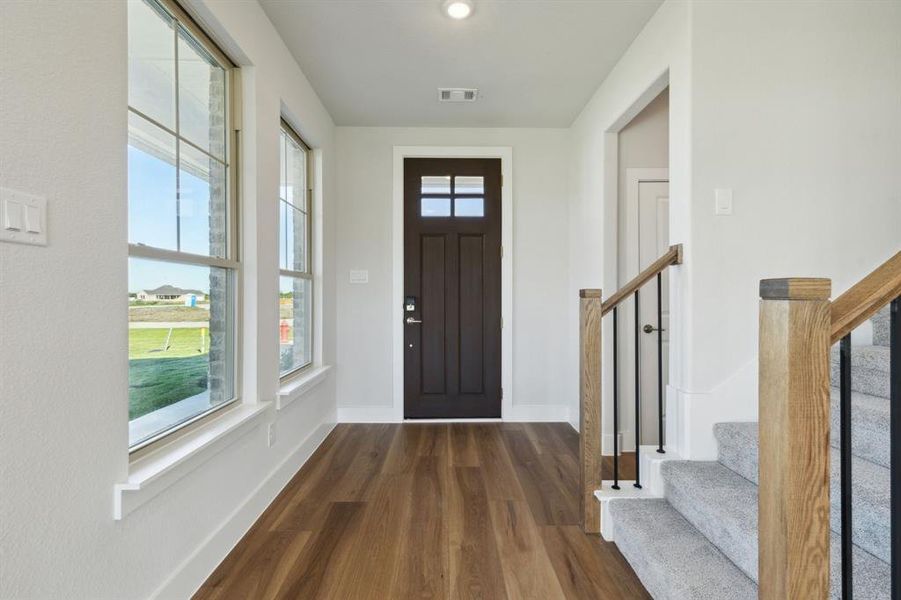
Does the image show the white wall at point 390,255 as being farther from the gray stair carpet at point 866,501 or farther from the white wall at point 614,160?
the gray stair carpet at point 866,501

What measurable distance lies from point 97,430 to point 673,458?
7.30ft

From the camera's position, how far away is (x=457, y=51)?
278 cm

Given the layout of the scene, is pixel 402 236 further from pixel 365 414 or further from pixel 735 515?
pixel 735 515

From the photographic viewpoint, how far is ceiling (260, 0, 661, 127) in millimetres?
2387

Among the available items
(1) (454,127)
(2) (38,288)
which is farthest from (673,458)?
(1) (454,127)

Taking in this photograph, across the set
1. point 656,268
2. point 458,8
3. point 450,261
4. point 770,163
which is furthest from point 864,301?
point 450,261

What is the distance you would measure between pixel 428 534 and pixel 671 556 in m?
1.06

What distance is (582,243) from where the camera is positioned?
3682mm

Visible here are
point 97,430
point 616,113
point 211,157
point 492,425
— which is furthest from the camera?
point 492,425

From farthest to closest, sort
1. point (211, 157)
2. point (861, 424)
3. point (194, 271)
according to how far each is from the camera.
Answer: point (211, 157) → point (194, 271) → point (861, 424)

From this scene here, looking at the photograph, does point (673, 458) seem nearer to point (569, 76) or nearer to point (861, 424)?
point (861, 424)

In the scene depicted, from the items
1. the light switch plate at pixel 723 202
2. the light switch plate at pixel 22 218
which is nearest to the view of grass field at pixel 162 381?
the light switch plate at pixel 22 218

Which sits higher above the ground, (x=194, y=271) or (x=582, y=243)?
(x=582, y=243)

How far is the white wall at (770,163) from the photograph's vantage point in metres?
2.08
